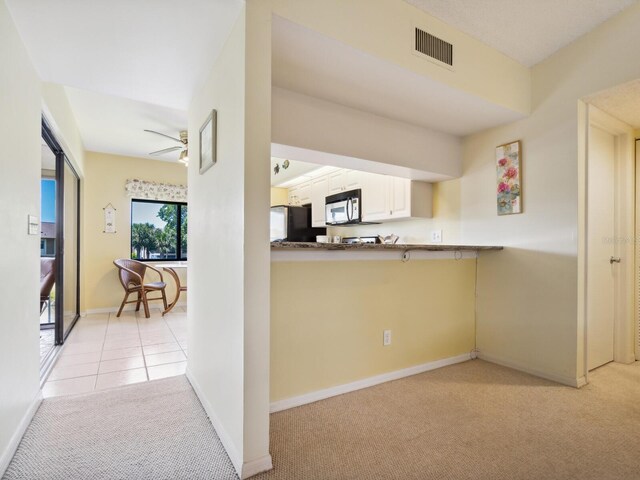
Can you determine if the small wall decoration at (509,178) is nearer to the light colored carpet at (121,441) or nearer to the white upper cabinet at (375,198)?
the white upper cabinet at (375,198)

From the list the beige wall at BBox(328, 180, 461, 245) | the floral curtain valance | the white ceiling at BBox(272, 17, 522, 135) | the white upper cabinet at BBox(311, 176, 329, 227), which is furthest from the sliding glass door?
the beige wall at BBox(328, 180, 461, 245)

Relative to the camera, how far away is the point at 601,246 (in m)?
2.78

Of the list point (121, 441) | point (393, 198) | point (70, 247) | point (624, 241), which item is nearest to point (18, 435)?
point (121, 441)

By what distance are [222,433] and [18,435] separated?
1030 mm

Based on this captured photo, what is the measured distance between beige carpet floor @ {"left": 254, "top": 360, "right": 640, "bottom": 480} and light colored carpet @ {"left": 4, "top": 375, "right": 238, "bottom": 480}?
1.23 feet

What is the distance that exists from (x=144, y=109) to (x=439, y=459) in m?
3.84

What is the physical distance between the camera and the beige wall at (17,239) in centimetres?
153

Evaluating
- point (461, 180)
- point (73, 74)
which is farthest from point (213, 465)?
point (461, 180)

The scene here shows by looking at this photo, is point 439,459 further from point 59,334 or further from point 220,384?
point 59,334

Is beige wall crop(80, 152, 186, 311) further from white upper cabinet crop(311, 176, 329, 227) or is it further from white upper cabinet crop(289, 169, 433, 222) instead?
white upper cabinet crop(289, 169, 433, 222)

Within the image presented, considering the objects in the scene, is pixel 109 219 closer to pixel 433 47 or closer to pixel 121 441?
pixel 121 441

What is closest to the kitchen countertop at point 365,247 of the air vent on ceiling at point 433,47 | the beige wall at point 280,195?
the air vent on ceiling at point 433,47

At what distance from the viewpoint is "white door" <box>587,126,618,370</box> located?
2670mm

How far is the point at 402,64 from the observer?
1.98m
